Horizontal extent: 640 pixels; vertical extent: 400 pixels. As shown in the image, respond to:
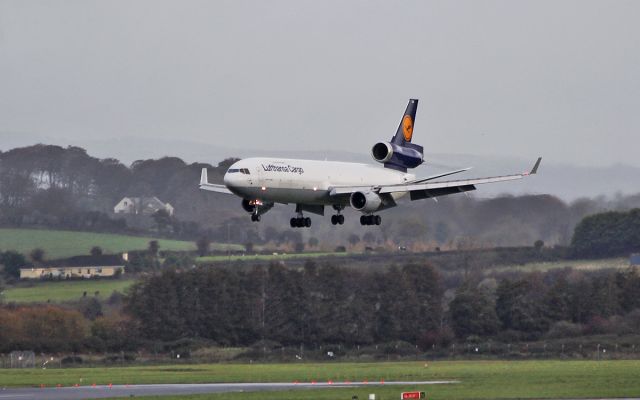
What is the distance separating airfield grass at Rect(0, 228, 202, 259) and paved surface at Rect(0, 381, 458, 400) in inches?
1861

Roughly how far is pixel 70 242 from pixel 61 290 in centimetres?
1092

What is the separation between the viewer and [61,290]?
427 ft

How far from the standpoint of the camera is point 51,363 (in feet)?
374

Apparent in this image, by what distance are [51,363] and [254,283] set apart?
19188mm

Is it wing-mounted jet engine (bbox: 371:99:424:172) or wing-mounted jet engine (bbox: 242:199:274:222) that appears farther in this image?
wing-mounted jet engine (bbox: 371:99:424:172)

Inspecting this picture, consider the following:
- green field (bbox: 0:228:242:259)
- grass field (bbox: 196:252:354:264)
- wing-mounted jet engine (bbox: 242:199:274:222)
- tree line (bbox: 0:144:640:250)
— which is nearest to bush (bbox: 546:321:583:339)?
tree line (bbox: 0:144:640:250)

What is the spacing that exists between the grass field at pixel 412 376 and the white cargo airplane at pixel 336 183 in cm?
1068

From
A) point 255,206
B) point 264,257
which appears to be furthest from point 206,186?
point 264,257

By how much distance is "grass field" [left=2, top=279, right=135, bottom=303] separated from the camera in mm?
128250

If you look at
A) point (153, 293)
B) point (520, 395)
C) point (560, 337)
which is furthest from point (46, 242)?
point (520, 395)

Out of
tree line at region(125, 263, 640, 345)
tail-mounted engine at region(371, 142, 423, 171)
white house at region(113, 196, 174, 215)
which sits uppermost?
white house at region(113, 196, 174, 215)

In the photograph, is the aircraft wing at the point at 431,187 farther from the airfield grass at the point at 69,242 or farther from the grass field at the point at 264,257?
the airfield grass at the point at 69,242

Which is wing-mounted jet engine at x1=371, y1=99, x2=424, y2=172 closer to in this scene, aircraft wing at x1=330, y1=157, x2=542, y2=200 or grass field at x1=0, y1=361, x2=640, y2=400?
aircraft wing at x1=330, y1=157, x2=542, y2=200

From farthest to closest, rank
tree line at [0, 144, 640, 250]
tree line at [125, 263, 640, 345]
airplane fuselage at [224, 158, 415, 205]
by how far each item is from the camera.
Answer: tree line at [0, 144, 640, 250] < tree line at [125, 263, 640, 345] < airplane fuselage at [224, 158, 415, 205]
